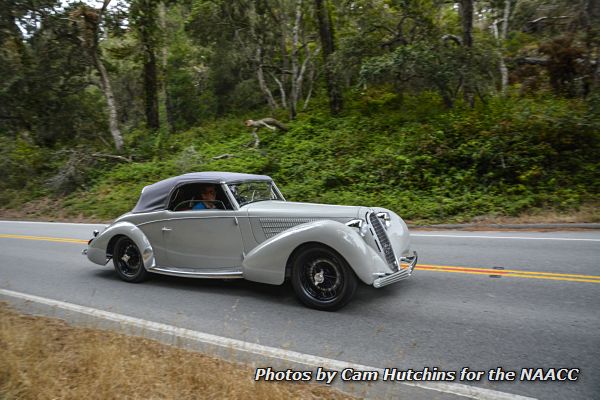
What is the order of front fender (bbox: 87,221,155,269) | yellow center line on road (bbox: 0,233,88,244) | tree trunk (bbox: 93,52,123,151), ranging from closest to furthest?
front fender (bbox: 87,221,155,269), yellow center line on road (bbox: 0,233,88,244), tree trunk (bbox: 93,52,123,151)

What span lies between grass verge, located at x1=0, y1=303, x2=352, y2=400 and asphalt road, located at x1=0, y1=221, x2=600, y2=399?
2.49ft

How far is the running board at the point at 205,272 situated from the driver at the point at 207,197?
883 millimetres

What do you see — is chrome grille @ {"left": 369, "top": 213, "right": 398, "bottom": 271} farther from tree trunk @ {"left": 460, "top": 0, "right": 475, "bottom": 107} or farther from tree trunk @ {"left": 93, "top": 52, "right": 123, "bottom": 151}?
tree trunk @ {"left": 93, "top": 52, "right": 123, "bottom": 151}

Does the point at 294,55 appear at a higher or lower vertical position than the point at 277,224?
higher

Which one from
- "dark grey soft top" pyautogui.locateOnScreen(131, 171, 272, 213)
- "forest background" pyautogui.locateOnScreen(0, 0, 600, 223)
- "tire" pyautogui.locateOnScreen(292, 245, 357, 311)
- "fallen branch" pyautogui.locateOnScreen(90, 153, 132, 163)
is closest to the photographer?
"tire" pyautogui.locateOnScreen(292, 245, 357, 311)

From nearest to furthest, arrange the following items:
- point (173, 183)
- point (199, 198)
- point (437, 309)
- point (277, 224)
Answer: point (437, 309) < point (277, 224) < point (199, 198) < point (173, 183)

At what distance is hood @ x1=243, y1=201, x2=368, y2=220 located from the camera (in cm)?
510

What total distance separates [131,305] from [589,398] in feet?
16.5

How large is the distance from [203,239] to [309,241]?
5.73 feet

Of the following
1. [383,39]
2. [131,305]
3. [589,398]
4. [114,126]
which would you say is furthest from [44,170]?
[589,398]

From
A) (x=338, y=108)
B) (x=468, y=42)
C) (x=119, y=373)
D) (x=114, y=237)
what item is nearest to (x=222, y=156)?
(x=338, y=108)

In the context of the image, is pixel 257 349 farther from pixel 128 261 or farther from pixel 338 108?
pixel 338 108

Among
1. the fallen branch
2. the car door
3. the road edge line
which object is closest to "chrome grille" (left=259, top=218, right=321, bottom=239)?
the car door

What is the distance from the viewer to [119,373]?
3.31 metres
